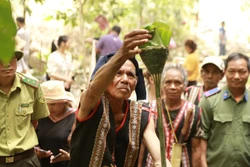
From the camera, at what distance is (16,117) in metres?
5.71

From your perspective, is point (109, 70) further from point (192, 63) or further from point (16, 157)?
point (192, 63)

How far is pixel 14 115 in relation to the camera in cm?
571

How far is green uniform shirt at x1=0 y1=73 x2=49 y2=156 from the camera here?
18.5 feet

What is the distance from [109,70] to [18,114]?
8.93 ft

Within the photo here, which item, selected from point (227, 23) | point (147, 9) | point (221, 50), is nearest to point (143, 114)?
point (147, 9)

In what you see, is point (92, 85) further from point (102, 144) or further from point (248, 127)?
point (248, 127)

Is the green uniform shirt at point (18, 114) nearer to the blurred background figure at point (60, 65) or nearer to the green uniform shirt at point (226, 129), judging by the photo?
the green uniform shirt at point (226, 129)

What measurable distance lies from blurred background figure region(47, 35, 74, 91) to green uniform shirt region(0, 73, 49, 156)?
4.93 m

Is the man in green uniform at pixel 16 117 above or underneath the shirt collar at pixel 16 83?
underneath

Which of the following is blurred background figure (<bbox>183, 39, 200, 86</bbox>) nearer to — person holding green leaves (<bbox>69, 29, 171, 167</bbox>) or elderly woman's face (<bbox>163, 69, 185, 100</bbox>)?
elderly woman's face (<bbox>163, 69, 185, 100</bbox>)

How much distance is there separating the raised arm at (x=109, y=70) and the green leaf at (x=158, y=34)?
0.12 ft

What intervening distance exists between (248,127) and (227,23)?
21.2 meters

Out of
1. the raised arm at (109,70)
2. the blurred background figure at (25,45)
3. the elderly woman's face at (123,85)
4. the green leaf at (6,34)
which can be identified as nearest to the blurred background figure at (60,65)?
the blurred background figure at (25,45)

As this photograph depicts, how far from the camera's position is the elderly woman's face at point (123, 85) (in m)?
3.79
